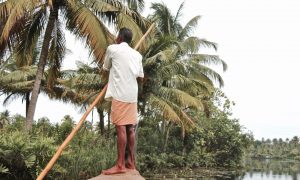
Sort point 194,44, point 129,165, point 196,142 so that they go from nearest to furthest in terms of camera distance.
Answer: point 129,165 < point 194,44 < point 196,142

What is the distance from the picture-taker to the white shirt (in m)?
4.60

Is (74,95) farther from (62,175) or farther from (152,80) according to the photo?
(62,175)

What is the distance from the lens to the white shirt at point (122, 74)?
4602mm

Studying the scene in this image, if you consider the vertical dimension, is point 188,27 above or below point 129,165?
above

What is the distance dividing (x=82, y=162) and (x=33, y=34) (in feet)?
13.7

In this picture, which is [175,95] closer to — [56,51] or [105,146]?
[105,146]

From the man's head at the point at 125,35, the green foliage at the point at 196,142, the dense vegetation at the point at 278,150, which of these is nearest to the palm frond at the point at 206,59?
the green foliage at the point at 196,142

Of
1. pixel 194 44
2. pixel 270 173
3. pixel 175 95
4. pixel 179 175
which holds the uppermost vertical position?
pixel 194 44

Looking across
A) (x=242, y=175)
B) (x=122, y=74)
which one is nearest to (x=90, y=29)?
(x=122, y=74)

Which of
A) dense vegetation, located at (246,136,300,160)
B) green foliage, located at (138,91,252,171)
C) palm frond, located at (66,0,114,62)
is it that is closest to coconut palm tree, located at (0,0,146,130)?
palm frond, located at (66,0,114,62)

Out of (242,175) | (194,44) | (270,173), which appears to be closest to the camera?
(194,44)

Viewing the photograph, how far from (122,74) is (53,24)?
8511 millimetres

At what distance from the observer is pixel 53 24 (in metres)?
12.5

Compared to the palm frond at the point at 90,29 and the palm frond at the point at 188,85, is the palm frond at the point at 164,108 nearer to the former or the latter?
the palm frond at the point at 188,85
